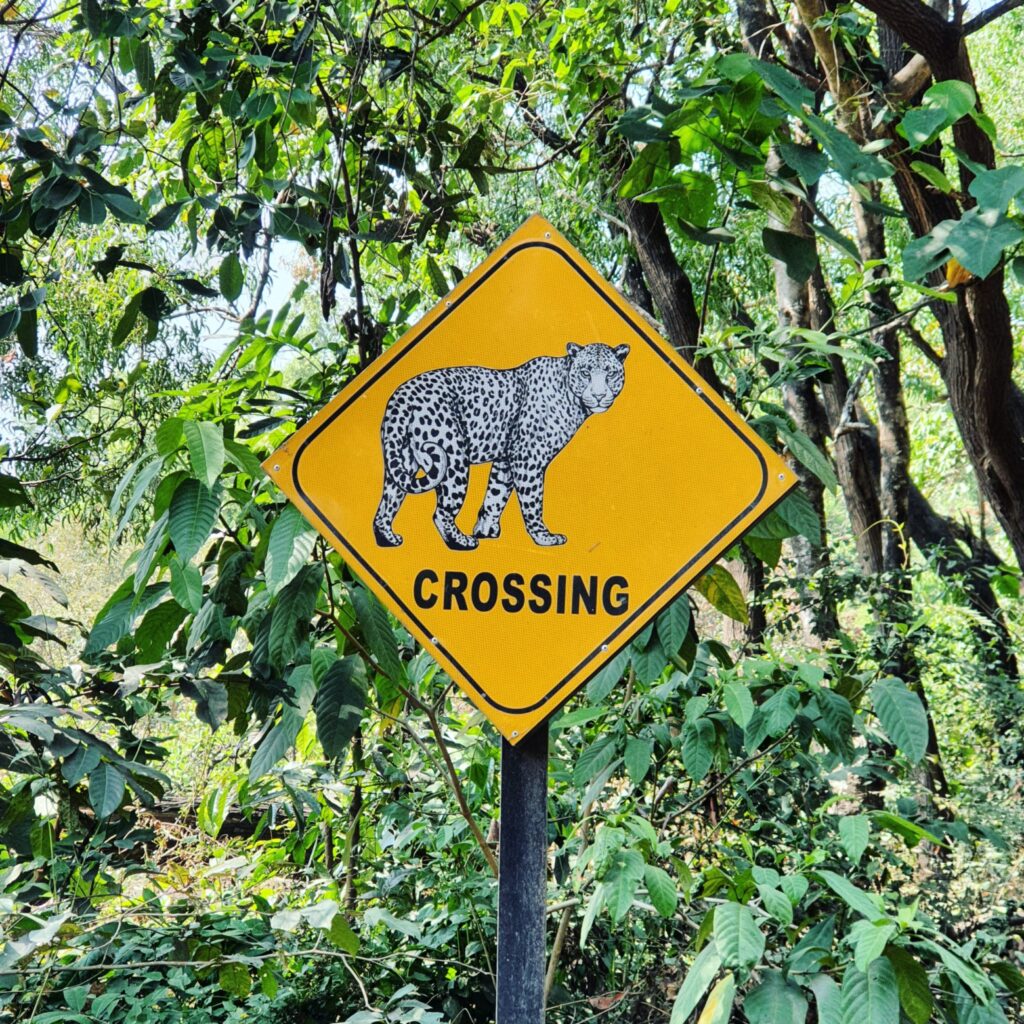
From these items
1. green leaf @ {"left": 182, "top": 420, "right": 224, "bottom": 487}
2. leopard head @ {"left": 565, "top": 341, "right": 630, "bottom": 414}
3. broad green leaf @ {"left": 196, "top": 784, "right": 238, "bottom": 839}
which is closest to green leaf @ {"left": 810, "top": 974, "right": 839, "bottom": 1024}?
leopard head @ {"left": 565, "top": 341, "right": 630, "bottom": 414}

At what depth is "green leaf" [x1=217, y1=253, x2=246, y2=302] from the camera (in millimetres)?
2264

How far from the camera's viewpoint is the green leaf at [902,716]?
6.77ft

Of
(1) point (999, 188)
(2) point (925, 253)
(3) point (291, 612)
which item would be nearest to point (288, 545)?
(3) point (291, 612)

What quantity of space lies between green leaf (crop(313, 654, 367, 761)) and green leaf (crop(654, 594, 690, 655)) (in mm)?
556

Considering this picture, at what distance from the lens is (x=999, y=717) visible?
4.90 metres

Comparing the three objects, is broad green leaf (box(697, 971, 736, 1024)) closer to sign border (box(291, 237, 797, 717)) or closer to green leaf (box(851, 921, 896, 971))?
→ green leaf (box(851, 921, 896, 971))

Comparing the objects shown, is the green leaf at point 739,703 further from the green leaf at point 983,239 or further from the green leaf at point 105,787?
the green leaf at point 105,787

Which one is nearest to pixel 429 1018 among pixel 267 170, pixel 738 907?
pixel 738 907

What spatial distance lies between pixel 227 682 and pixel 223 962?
635mm

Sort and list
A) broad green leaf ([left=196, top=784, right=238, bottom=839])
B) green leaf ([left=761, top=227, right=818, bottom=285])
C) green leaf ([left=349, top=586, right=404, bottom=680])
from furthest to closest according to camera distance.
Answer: broad green leaf ([left=196, top=784, right=238, bottom=839]) < green leaf ([left=349, top=586, right=404, bottom=680]) < green leaf ([left=761, top=227, right=818, bottom=285])

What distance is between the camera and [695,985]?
1.63 metres

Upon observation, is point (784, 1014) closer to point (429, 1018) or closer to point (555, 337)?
point (429, 1018)

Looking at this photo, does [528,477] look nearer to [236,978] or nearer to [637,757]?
[637,757]

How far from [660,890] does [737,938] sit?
1.11ft
